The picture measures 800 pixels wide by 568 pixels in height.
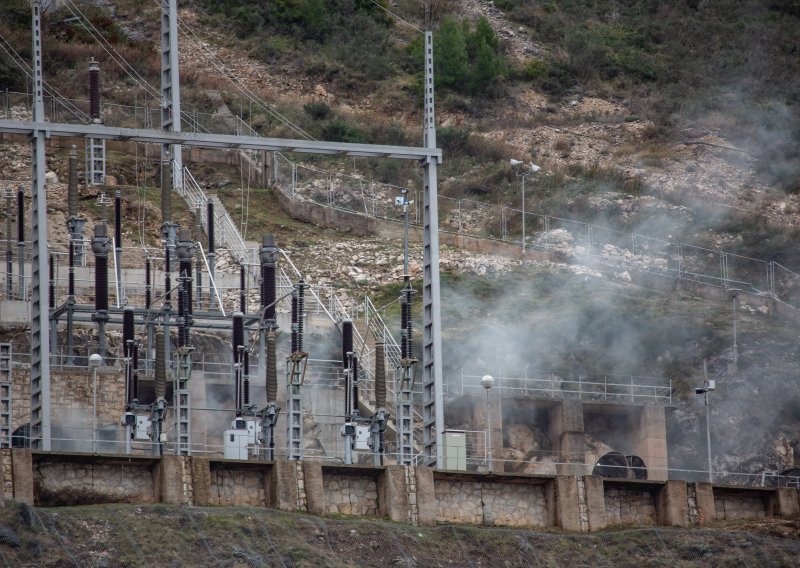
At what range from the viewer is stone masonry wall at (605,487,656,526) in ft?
211

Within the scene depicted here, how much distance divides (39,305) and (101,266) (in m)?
3.26

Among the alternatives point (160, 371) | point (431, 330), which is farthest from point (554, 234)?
point (160, 371)

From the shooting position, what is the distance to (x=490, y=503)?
2480 inches

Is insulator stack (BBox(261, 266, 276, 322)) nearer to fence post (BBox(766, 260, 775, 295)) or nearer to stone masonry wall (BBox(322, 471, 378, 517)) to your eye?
stone masonry wall (BBox(322, 471, 378, 517))

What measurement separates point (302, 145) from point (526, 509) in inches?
511

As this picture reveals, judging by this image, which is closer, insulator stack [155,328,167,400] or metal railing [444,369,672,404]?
insulator stack [155,328,167,400]

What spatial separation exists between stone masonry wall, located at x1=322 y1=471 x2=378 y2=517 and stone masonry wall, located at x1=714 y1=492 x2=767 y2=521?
11500 mm

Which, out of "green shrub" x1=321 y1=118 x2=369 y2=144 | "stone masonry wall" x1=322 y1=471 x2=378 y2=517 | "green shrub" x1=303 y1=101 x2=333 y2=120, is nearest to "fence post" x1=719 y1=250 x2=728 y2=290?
"green shrub" x1=321 y1=118 x2=369 y2=144

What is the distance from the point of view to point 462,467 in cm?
6269

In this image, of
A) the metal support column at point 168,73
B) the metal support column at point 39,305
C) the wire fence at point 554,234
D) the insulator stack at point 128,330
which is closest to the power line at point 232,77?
the wire fence at point 554,234

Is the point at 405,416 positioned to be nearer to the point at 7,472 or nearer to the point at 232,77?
the point at 7,472

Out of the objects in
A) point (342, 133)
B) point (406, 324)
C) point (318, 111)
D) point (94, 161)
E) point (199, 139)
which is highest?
point (318, 111)

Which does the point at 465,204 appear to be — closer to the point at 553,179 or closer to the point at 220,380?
the point at 553,179

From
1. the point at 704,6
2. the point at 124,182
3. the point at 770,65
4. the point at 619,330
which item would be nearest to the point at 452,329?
the point at 619,330
